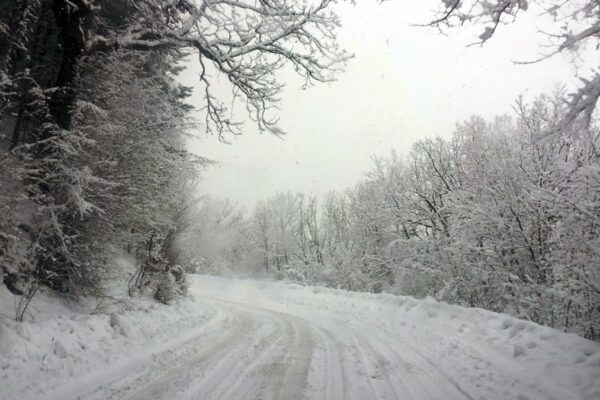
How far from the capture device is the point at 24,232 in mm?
6145

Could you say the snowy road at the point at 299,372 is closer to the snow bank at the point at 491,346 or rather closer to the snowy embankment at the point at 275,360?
the snowy embankment at the point at 275,360

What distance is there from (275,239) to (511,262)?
38.8 meters

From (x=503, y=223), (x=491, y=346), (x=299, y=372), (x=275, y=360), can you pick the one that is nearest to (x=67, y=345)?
(x=275, y=360)

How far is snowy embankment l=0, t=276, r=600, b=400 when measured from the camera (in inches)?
190

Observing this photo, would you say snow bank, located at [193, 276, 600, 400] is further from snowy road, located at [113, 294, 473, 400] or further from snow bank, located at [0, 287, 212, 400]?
snow bank, located at [0, 287, 212, 400]

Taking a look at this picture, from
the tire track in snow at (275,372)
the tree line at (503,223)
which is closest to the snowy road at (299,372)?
the tire track in snow at (275,372)

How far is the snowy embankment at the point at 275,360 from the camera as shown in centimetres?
484

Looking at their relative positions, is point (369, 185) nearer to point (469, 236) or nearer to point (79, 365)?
point (469, 236)

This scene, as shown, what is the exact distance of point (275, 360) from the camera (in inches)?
267

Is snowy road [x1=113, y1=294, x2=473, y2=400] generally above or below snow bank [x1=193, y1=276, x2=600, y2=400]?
below

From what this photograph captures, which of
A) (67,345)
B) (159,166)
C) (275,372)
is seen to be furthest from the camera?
(159,166)

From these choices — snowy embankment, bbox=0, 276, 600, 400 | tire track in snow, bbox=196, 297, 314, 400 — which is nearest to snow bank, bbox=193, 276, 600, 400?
snowy embankment, bbox=0, 276, 600, 400

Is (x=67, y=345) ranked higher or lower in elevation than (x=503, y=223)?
lower

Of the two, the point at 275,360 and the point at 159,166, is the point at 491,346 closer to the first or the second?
the point at 275,360
